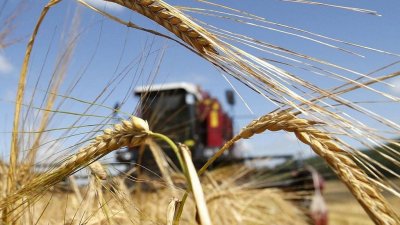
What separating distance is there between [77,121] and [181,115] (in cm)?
686

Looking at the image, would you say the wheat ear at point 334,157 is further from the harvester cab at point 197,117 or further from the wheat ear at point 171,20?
the harvester cab at point 197,117

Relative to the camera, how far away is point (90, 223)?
93cm

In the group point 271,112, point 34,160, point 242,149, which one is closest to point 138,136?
point 271,112

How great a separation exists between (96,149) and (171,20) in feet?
0.77

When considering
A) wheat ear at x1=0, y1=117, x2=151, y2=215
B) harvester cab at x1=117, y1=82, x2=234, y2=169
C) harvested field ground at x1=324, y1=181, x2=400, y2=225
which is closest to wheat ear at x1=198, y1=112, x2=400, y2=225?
wheat ear at x1=0, y1=117, x2=151, y2=215

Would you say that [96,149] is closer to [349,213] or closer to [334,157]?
[334,157]

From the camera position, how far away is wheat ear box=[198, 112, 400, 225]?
0.61m

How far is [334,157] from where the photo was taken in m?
0.67

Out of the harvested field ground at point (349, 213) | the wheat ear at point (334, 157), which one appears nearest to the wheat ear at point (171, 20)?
the wheat ear at point (334, 157)

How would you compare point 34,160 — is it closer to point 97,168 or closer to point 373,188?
point 97,168

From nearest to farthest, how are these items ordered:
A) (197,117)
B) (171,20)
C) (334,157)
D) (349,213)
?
(334,157)
(171,20)
(349,213)
(197,117)

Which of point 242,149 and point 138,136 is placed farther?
point 242,149

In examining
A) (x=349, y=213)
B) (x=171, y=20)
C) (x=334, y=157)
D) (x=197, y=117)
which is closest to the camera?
(x=334, y=157)

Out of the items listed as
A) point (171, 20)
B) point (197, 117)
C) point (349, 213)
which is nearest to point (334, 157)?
point (171, 20)
